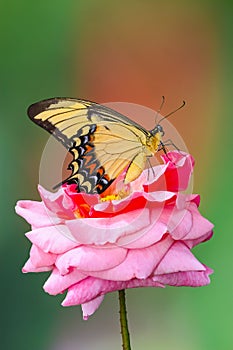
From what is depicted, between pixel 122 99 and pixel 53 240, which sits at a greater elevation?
pixel 122 99

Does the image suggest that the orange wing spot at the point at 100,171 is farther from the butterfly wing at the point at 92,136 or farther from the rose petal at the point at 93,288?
the rose petal at the point at 93,288

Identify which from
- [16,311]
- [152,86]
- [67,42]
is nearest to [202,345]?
[16,311]

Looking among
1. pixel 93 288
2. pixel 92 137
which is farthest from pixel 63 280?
pixel 92 137

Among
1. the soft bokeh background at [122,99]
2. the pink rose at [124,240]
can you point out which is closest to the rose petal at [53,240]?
the pink rose at [124,240]

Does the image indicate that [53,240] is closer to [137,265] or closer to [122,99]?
[137,265]

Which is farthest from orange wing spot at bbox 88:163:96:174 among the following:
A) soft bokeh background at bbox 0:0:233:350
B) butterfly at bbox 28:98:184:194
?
soft bokeh background at bbox 0:0:233:350

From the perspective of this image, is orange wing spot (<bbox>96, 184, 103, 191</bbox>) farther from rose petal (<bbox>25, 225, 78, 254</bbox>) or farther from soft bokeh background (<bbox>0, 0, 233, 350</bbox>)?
soft bokeh background (<bbox>0, 0, 233, 350</bbox>)

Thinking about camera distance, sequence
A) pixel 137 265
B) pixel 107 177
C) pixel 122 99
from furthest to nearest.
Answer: pixel 122 99 < pixel 107 177 < pixel 137 265
